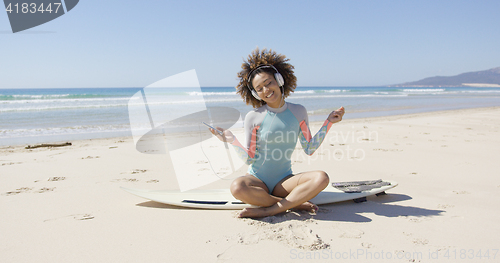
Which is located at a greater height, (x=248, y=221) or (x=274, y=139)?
(x=274, y=139)

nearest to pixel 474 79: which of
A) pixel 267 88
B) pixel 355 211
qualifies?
pixel 355 211

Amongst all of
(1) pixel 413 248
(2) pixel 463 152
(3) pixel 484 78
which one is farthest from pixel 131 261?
(3) pixel 484 78

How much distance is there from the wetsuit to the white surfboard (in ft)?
1.25

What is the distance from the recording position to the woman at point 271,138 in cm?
256

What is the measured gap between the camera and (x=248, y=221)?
249 cm

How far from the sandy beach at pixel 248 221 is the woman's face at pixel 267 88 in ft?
3.26

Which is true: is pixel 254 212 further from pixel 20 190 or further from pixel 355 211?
pixel 20 190

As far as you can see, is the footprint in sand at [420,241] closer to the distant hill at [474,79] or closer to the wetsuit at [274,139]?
the wetsuit at [274,139]

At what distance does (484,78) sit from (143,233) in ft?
383


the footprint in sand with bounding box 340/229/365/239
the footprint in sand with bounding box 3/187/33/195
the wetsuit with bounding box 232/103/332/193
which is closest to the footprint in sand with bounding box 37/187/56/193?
the footprint in sand with bounding box 3/187/33/195

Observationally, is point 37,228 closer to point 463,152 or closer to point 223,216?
point 223,216

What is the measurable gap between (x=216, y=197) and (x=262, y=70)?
1305 mm

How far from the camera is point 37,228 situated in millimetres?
2414

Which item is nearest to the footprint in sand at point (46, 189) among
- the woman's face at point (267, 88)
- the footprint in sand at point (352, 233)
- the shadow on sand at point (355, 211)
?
the shadow on sand at point (355, 211)
